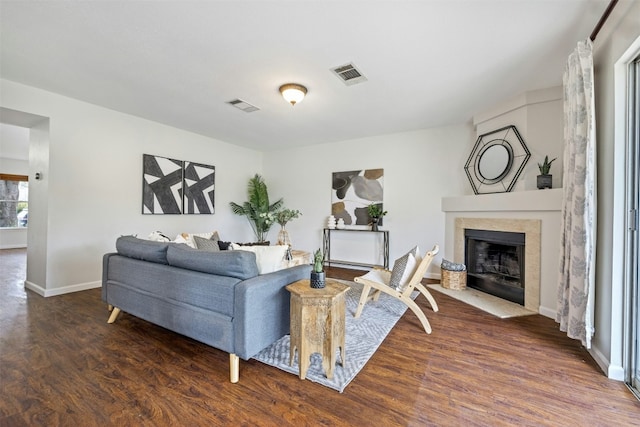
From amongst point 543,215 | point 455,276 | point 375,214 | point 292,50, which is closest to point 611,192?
point 543,215

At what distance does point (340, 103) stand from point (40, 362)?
376 centimetres

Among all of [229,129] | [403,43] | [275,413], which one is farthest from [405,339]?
[229,129]

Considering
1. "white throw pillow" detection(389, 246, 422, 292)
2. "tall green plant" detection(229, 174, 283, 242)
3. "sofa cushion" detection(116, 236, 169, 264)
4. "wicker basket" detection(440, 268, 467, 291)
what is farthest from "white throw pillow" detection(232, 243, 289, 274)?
"tall green plant" detection(229, 174, 283, 242)

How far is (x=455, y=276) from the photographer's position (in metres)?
3.79

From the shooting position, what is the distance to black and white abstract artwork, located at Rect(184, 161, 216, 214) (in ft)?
15.8

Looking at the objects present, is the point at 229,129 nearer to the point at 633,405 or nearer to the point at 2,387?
the point at 2,387

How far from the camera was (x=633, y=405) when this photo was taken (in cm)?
155

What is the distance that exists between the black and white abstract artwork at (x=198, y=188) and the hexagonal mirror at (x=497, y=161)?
458cm

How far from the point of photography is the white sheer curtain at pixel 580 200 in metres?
1.96

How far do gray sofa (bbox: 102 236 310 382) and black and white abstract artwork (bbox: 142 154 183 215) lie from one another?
7.30 ft

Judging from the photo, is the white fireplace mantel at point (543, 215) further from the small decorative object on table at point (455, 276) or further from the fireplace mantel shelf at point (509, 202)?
the small decorative object on table at point (455, 276)

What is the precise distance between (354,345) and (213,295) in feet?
3.94

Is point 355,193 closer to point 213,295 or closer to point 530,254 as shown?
point 530,254

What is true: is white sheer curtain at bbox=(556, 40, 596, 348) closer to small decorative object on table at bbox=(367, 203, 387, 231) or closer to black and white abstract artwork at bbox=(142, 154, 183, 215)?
small decorative object on table at bbox=(367, 203, 387, 231)
